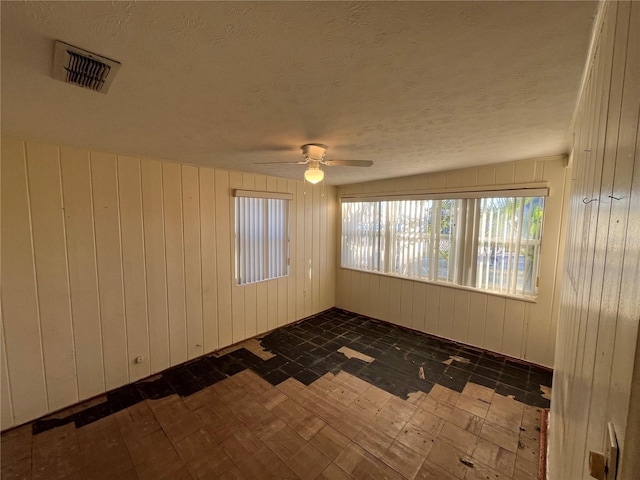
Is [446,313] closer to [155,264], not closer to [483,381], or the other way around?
[483,381]

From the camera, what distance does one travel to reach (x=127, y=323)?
275 cm

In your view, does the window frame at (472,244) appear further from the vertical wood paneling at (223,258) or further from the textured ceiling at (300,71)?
the vertical wood paneling at (223,258)

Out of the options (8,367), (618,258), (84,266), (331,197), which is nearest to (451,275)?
(331,197)

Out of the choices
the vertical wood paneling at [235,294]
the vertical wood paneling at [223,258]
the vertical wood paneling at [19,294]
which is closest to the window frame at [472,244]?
the vertical wood paneling at [235,294]

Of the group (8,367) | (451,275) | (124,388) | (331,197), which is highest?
(331,197)

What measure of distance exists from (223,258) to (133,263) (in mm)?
991

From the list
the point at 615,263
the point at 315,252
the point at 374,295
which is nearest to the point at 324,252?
the point at 315,252

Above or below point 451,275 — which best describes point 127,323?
below

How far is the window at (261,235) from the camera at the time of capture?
3.65 metres

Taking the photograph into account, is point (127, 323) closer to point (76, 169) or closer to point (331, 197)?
point (76, 169)

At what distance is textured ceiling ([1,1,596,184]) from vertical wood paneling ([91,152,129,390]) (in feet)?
1.36

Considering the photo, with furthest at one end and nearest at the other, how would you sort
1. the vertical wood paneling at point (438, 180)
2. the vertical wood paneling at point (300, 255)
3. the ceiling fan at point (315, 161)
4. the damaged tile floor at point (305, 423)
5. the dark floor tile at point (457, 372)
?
1. the vertical wood paneling at point (300, 255)
2. the vertical wood paneling at point (438, 180)
3. the dark floor tile at point (457, 372)
4. the ceiling fan at point (315, 161)
5. the damaged tile floor at point (305, 423)

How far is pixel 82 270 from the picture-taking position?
246 centimetres

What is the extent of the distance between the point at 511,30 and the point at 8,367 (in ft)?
12.6
